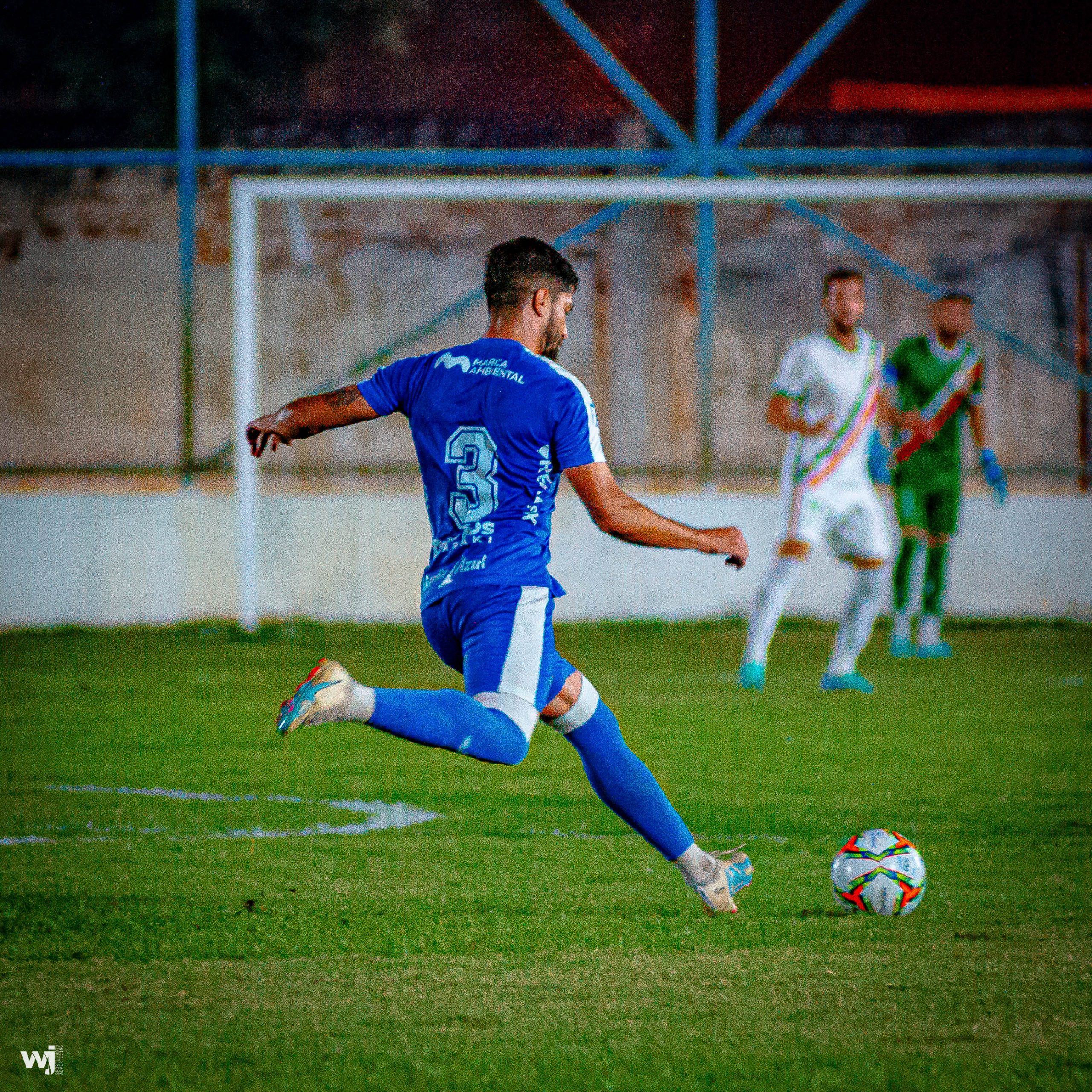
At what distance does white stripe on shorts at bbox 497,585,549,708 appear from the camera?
3764 millimetres

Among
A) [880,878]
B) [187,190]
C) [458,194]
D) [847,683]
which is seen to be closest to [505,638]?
[880,878]

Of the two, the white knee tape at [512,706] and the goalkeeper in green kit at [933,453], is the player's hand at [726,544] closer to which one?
the white knee tape at [512,706]

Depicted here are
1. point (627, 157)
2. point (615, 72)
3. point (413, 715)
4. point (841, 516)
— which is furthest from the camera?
point (615, 72)

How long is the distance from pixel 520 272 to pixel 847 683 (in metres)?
5.01

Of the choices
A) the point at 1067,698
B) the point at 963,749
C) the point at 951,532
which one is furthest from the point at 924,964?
the point at 951,532

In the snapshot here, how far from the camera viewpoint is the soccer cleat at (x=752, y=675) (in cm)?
842

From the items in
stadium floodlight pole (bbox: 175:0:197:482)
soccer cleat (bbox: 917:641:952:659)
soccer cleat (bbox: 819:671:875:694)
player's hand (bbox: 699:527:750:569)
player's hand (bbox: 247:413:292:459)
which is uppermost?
stadium floodlight pole (bbox: 175:0:197:482)

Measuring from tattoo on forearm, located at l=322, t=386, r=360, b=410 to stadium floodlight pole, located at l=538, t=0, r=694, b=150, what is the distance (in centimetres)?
886

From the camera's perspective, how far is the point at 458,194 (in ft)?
36.3

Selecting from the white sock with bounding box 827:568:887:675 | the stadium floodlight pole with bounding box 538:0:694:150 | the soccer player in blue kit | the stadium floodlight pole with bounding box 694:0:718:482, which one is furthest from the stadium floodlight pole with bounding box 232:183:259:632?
the soccer player in blue kit

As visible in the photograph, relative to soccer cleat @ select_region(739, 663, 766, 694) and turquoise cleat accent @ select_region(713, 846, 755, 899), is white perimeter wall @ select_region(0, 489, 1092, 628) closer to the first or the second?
soccer cleat @ select_region(739, 663, 766, 694)

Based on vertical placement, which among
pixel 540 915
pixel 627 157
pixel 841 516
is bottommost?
pixel 540 915

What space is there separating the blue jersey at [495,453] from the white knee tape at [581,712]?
30cm

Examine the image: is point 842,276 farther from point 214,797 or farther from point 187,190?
point 187,190
